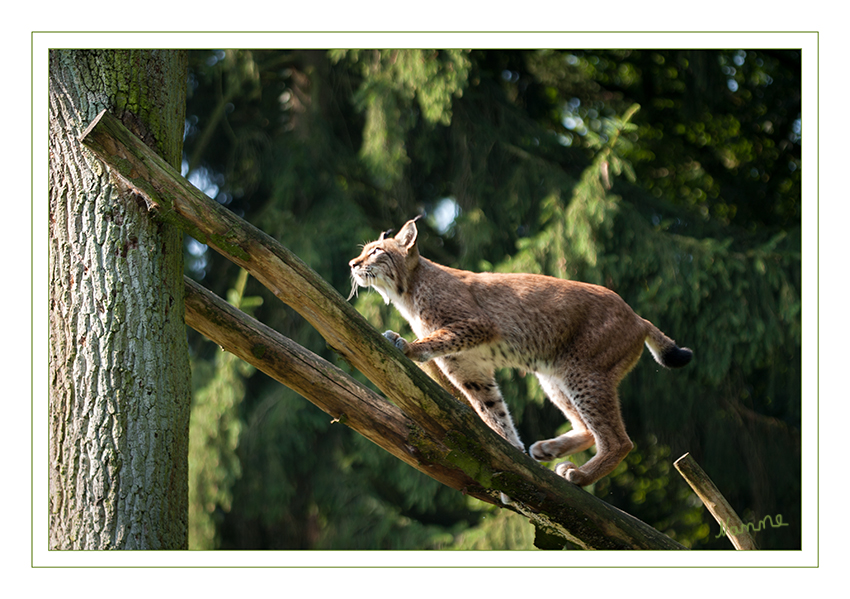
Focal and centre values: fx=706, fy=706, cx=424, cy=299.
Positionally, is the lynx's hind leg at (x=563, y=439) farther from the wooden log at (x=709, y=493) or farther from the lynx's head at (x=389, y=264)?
the lynx's head at (x=389, y=264)

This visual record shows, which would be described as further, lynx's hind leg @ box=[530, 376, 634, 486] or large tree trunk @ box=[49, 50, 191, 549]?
lynx's hind leg @ box=[530, 376, 634, 486]

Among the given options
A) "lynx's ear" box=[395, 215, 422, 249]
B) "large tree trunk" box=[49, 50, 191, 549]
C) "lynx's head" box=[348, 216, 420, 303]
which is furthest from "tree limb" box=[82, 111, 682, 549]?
"lynx's ear" box=[395, 215, 422, 249]

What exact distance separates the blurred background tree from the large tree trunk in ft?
10.9

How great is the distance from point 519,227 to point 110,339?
541 centimetres

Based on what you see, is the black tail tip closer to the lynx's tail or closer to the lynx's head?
the lynx's tail

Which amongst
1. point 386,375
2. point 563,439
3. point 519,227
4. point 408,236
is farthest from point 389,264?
point 519,227

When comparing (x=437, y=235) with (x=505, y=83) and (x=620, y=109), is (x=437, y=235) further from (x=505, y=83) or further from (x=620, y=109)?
(x=620, y=109)

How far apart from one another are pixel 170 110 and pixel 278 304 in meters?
5.25

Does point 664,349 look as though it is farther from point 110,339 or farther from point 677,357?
point 110,339

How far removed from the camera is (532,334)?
13.0 ft

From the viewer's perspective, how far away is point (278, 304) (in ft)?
26.8

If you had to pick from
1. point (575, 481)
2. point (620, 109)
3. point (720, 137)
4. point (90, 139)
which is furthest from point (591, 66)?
point (90, 139)

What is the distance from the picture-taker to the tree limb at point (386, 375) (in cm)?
273

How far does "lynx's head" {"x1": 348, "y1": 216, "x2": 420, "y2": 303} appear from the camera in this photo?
153 inches
